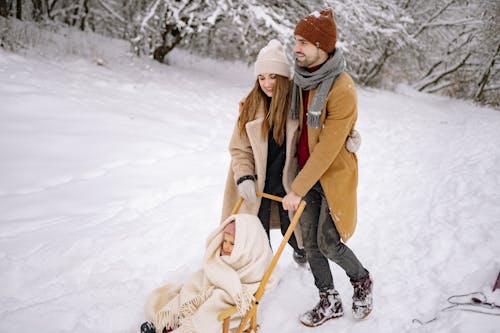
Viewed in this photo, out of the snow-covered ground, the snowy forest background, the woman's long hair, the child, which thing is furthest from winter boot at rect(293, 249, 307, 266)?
the snowy forest background

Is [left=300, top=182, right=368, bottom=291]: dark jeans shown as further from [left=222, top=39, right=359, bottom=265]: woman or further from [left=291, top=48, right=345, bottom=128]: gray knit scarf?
[left=291, top=48, right=345, bottom=128]: gray knit scarf

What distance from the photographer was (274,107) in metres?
2.15

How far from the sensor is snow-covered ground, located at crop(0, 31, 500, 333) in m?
2.55

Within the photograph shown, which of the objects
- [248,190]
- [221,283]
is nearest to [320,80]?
[248,190]

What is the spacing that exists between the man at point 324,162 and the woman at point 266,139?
0.09 metres

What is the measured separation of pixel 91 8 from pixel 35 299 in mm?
15001

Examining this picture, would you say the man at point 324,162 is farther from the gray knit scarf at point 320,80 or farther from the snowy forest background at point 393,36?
the snowy forest background at point 393,36

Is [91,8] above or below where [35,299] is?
above

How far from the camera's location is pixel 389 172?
536 centimetres

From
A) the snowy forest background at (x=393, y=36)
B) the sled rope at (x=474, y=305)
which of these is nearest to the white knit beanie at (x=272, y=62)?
the sled rope at (x=474, y=305)

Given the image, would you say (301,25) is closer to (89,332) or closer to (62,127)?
(89,332)

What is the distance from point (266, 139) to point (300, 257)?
1298 millimetres

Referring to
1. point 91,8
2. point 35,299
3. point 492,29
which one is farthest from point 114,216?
point 492,29

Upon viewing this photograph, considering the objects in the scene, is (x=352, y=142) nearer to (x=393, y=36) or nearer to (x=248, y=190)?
(x=248, y=190)
